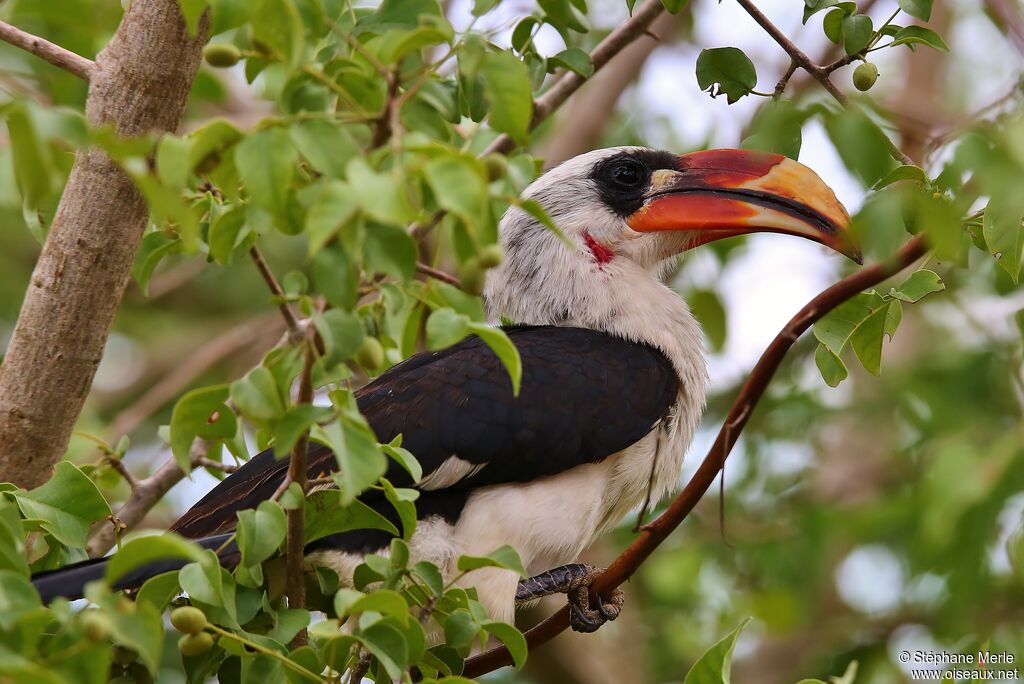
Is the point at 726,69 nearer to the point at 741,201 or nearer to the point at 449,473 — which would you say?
the point at 741,201

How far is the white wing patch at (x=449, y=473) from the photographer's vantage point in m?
2.89

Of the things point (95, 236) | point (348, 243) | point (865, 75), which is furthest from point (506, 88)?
point (95, 236)

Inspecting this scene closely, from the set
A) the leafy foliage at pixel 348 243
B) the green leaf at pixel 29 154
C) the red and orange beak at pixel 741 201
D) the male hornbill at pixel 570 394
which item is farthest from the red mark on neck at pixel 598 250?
the green leaf at pixel 29 154

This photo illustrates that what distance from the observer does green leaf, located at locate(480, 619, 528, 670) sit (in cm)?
215

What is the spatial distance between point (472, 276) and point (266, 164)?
1.01 feet

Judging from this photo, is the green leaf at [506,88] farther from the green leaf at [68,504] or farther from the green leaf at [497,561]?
the green leaf at [68,504]

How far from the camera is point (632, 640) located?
20.1 ft

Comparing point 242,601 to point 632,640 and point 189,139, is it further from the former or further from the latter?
point 632,640

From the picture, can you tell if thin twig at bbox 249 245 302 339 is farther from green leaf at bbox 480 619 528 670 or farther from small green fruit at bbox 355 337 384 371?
green leaf at bbox 480 619 528 670

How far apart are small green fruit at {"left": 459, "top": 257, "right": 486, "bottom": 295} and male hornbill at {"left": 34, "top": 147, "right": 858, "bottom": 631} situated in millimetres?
954

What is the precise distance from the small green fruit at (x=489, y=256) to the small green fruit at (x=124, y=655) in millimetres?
945

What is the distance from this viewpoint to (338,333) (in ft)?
5.28

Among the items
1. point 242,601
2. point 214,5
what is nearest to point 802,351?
point 242,601

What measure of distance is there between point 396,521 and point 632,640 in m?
3.55
